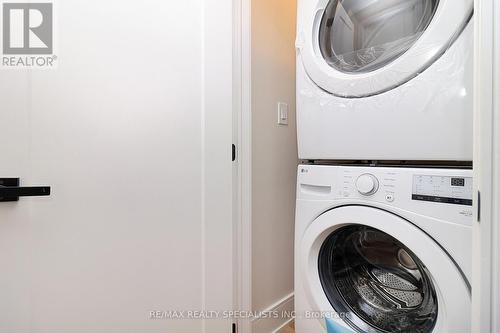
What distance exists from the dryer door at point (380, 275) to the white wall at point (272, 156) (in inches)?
14.8

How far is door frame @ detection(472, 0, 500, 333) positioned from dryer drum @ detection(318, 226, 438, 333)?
0.60ft

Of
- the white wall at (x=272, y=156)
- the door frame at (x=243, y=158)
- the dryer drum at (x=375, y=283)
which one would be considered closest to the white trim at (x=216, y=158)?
the door frame at (x=243, y=158)

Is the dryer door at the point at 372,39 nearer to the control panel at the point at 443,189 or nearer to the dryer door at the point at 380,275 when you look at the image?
the control panel at the point at 443,189

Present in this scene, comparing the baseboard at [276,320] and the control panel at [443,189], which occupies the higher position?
the control panel at [443,189]

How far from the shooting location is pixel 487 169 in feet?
1.63

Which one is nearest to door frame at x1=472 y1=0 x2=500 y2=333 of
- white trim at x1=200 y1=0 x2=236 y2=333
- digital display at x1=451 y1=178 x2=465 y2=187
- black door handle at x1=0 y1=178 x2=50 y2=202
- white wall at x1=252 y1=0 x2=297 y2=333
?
digital display at x1=451 y1=178 x2=465 y2=187

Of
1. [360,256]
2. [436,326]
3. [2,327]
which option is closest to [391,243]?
A: [360,256]

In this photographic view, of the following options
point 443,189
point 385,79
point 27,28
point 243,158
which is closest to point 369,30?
point 385,79

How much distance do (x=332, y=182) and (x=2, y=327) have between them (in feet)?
3.37

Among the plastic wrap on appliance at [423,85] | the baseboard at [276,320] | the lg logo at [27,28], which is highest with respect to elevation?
the lg logo at [27,28]

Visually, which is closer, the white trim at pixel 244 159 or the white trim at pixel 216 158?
the white trim at pixel 216 158

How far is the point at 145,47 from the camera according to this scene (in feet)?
2.65

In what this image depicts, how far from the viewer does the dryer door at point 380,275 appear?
0.61 metres

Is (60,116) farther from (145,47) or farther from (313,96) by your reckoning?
(313,96)
